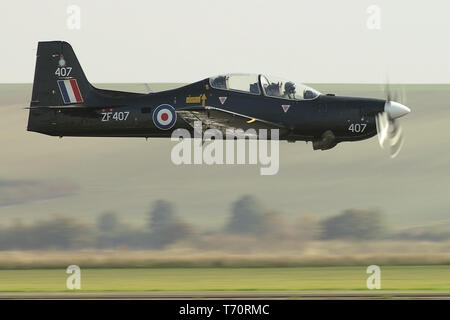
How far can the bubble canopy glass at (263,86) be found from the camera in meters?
24.9

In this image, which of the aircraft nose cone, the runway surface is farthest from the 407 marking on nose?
the aircraft nose cone

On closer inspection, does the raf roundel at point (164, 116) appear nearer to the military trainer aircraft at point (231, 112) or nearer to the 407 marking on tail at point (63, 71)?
the military trainer aircraft at point (231, 112)

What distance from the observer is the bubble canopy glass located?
980 inches

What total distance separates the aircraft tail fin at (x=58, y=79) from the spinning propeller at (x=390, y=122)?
23.0 ft

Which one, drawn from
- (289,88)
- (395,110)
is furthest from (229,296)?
(395,110)

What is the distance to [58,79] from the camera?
26.5m

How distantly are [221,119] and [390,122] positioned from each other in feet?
12.6

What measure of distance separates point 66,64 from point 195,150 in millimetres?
3882

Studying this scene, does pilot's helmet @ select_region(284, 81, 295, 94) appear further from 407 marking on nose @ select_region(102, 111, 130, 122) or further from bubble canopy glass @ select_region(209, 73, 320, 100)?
407 marking on nose @ select_region(102, 111, 130, 122)

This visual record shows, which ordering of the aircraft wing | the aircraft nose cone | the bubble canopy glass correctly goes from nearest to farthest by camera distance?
the aircraft nose cone
the aircraft wing
the bubble canopy glass

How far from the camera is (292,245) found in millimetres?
27719

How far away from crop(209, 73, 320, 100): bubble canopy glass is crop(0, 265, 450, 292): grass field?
14.1ft
